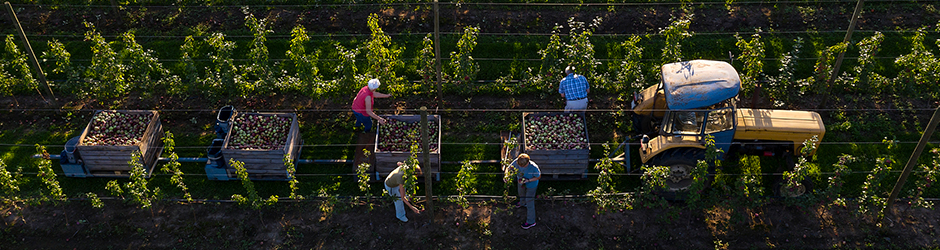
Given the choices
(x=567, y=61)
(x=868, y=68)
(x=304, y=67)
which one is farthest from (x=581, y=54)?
(x=868, y=68)

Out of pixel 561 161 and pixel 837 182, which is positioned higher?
pixel 837 182

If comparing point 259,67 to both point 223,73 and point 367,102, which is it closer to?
point 223,73

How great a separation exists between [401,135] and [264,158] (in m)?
2.55

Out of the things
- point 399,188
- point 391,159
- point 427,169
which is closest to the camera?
point 427,169

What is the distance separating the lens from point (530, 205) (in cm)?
1147

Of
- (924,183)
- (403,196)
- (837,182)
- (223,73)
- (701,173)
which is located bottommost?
(403,196)

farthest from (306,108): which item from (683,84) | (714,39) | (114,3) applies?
(714,39)

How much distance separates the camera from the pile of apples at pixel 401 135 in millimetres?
12227

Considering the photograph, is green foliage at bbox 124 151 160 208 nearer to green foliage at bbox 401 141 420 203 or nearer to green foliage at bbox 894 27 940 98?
green foliage at bbox 401 141 420 203

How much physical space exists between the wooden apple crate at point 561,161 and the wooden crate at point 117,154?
7230 mm

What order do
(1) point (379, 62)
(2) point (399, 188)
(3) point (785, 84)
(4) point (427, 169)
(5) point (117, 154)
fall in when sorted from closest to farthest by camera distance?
(4) point (427, 169) < (2) point (399, 188) < (5) point (117, 154) < (3) point (785, 84) < (1) point (379, 62)

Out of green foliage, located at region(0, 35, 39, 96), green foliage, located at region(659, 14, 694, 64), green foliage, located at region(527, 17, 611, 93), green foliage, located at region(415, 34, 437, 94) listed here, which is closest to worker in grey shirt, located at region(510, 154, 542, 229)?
green foliage, located at region(527, 17, 611, 93)

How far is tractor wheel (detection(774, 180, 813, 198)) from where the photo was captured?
37.9 ft

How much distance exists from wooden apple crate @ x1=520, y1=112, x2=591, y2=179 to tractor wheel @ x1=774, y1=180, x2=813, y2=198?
3376 millimetres
